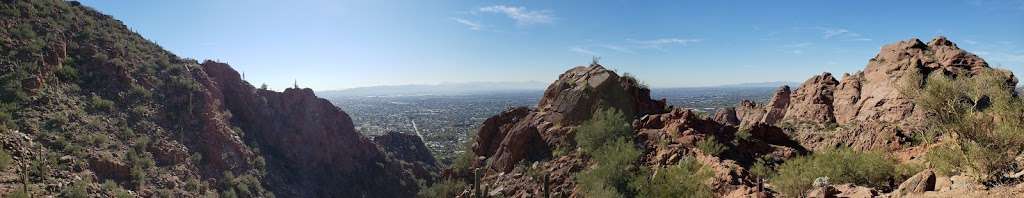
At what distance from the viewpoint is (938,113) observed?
15094mm

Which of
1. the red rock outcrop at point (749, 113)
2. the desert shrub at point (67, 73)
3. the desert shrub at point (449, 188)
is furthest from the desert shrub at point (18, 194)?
the red rock outcrop at point (749, 113)

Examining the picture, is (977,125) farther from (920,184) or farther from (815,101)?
(815,101)

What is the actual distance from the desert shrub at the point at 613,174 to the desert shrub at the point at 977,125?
37.3 feet

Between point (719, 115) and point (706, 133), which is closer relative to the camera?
point (706, 133)

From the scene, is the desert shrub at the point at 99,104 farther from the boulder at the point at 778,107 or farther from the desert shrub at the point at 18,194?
the boulder at the point at 778,107

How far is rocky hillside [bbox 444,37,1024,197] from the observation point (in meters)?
14.6

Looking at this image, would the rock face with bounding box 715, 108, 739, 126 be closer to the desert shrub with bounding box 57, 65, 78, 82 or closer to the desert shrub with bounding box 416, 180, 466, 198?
the desert shrub with bounding box 416, 180, 466, 198

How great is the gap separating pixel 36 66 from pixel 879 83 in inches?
2276

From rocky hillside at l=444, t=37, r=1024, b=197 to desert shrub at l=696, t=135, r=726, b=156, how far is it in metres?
0.07

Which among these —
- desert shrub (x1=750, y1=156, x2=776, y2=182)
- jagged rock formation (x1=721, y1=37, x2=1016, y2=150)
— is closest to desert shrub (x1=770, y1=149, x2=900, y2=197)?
desert shrub (x1=750, y1=156, x2=776, y2=182)

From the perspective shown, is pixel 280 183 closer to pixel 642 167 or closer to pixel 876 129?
pixel 642 167

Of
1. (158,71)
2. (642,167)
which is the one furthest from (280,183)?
(642,167)

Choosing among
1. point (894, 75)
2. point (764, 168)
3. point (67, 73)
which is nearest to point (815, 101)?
point (894, 75)

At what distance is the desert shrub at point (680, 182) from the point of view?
2082cm
